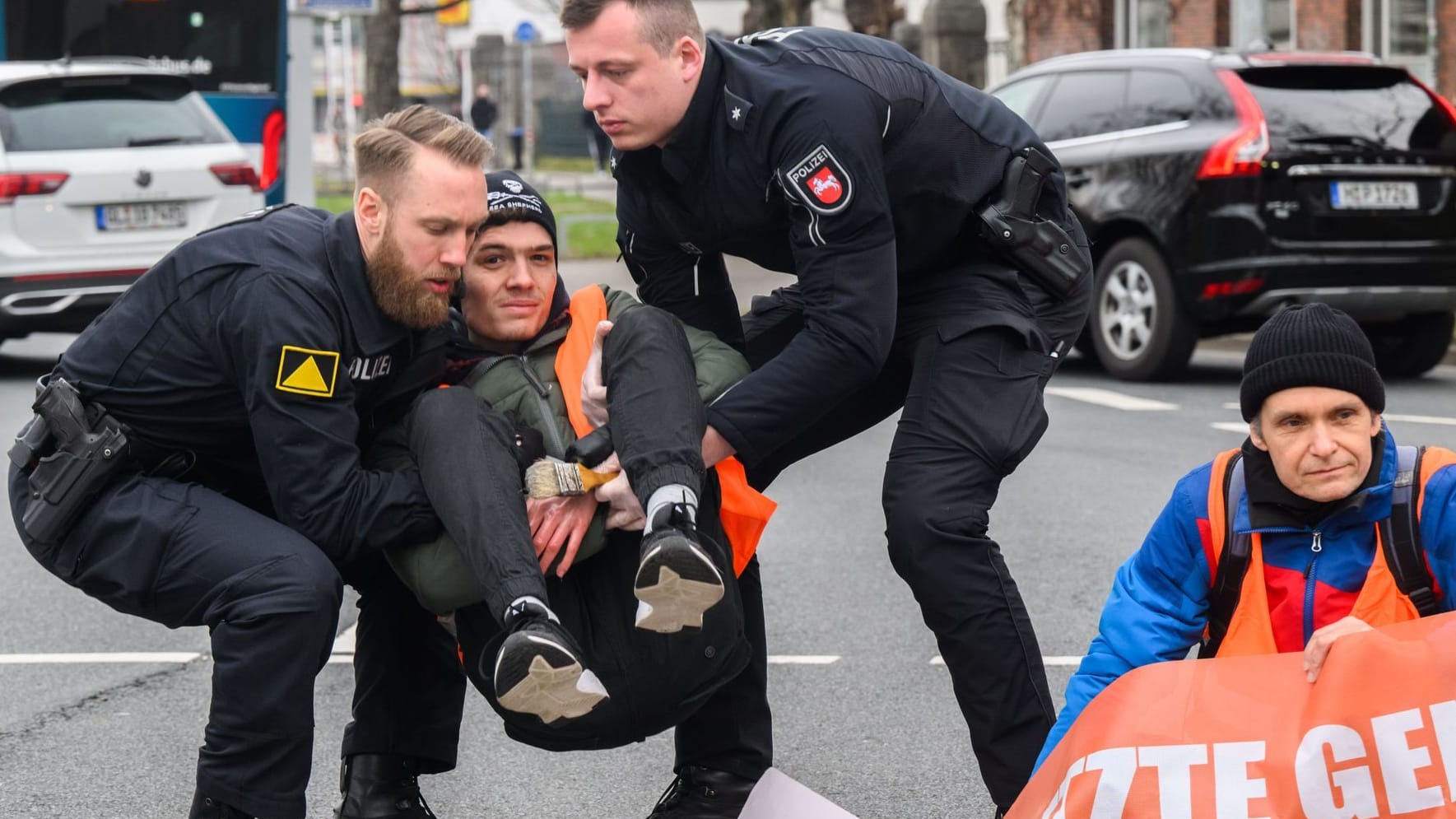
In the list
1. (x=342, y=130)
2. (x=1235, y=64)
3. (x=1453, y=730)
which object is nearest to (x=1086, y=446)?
(x=1235, y=64)

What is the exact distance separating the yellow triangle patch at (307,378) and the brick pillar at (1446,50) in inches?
738

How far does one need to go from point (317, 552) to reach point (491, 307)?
63 centimetres

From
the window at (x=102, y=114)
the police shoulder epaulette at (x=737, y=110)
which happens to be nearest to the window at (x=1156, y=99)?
the window at (x=102, y=114)

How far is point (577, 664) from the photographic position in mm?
3490

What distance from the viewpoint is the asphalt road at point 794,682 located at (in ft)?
15.0

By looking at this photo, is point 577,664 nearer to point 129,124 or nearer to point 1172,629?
point 1172,629

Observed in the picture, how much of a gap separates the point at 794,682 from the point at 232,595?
7.04 feet

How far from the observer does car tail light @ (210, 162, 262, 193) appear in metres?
12.5

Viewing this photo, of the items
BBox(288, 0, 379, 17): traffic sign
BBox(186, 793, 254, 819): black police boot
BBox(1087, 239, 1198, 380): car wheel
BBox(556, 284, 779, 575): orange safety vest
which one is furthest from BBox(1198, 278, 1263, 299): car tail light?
BBox(288, 0, 379, 17): traffic sign

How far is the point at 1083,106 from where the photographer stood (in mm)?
11773

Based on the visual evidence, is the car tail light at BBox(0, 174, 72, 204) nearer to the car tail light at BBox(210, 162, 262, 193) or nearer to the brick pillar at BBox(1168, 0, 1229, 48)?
the car tail light at BBox(210, 162, 262, 193)

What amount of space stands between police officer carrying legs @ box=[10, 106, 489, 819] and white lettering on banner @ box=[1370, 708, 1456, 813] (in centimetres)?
167

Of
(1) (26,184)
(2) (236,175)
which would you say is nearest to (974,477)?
(1) (26,184)

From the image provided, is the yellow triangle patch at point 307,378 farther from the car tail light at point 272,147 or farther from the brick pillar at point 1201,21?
the brick pillar at point 1201,21
